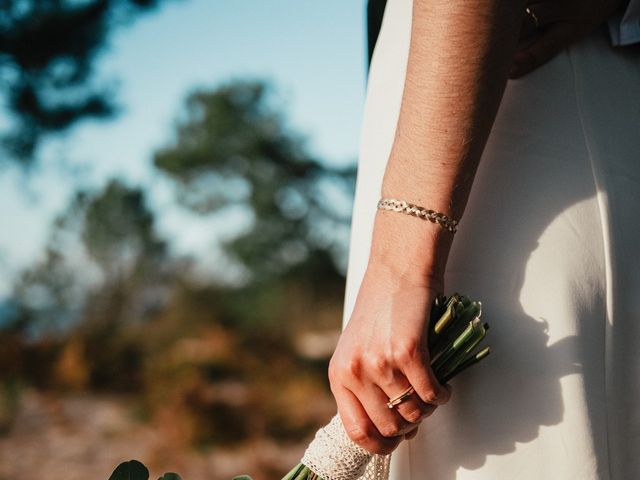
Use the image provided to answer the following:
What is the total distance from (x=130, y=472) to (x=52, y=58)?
3955 millimetres

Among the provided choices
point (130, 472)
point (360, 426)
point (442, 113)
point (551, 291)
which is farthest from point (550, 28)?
point (130, 472)

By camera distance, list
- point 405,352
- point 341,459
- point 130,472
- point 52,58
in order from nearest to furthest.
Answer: point 405,352
point 341,459
point 130,472
point 52,58

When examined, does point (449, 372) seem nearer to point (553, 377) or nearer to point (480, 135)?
point (553, 377)

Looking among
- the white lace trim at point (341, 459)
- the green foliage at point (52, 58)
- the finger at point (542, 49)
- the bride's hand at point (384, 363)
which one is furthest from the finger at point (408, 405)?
the green foliage at point (52, 58)

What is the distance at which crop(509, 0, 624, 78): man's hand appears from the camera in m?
0.90

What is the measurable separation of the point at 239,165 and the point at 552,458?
6.63 m

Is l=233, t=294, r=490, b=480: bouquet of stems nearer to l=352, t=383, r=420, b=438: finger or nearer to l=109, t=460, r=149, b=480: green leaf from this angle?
l=352, t=383, r=420, b=438: finger

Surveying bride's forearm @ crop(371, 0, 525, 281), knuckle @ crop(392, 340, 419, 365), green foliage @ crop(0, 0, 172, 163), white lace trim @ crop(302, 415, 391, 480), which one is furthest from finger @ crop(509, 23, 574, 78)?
green foliage @ crop(0, 0, 172, 163)

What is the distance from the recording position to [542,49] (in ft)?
2.95

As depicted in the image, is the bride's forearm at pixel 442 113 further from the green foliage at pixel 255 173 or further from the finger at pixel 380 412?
the green foliage at pixel 255 173

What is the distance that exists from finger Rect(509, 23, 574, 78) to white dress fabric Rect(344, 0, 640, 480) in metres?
0.02

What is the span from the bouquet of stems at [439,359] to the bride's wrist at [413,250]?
0.04m

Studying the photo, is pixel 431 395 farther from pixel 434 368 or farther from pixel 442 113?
pixel 442 113

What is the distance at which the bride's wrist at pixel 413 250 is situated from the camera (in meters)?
0.81
